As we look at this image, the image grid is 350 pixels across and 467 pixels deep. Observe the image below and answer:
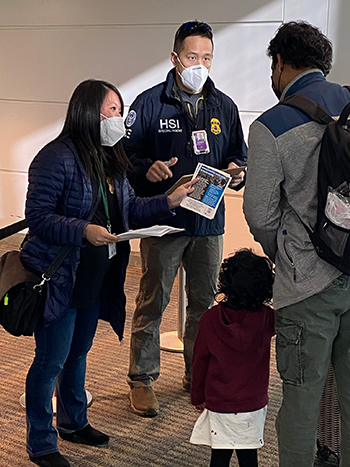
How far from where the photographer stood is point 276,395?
2.81m

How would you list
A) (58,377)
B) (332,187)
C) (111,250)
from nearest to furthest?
(332,187) < (111,250) < (58,377)

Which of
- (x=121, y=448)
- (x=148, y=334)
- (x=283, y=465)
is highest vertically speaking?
(x=148, y=334)

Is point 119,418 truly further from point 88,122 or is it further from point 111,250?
point 88,122

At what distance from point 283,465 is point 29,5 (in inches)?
161

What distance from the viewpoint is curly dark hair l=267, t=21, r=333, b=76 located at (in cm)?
173

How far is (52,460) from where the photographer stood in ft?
7.15

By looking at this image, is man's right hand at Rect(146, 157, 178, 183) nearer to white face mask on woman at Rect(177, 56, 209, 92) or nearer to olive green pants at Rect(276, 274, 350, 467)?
white face mask on woman at Rect(177, 56, 209, 92)

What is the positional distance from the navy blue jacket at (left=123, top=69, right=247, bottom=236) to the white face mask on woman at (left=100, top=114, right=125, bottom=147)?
0.46m

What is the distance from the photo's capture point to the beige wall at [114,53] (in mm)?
4051

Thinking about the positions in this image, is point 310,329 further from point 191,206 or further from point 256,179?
point 191,206

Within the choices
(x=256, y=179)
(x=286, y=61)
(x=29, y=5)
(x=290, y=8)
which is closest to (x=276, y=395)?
(x=256, y=179)

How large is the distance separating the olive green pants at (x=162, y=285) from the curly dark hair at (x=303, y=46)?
104 cm

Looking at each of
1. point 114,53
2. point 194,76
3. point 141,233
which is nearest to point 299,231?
point 141,233

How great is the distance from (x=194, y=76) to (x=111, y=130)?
0.64 m
